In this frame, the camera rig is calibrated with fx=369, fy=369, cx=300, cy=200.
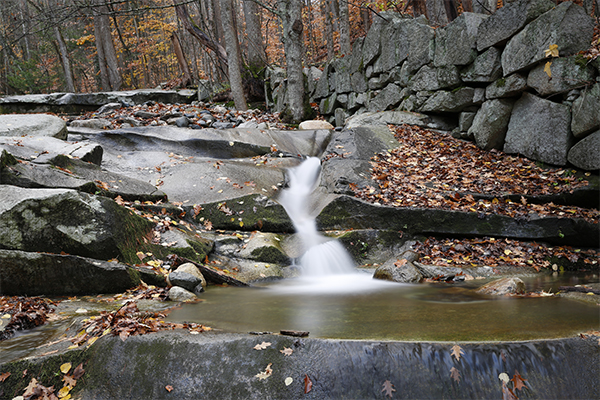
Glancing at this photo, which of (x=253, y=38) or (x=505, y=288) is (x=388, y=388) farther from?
→ (x=253, y=38)

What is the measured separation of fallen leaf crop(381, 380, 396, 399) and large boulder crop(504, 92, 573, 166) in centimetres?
694

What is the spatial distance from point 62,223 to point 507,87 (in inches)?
349

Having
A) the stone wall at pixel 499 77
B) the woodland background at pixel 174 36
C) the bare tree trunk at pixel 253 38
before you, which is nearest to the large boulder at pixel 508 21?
the stone wall at pixel 499 77

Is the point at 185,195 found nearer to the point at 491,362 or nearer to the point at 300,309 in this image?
the point at 300,309

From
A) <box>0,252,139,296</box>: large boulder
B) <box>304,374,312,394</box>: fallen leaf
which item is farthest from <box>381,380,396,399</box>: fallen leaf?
<box>0,252,139,296</box>: large boulder

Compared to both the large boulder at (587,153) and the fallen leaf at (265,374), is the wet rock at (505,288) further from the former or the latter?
the large boulder at (587,153)

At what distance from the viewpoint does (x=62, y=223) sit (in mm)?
4590

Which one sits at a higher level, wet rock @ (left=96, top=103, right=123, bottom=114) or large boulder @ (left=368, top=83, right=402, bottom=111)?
wet rock @ (left=96, top=103, right=123, bottom=114)

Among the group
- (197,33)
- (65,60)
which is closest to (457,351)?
(197,33)

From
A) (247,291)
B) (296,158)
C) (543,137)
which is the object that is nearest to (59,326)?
(247,291)

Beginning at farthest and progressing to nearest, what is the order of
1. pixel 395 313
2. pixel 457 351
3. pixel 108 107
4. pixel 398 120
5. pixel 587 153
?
pixel 108 107 → pixel 398 120 → pixel 587 153 → pixel 395 313 → pixel 457 351

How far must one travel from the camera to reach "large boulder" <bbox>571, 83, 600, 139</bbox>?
668cm

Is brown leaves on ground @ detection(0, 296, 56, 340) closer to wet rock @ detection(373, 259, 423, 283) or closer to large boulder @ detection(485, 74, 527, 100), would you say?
wet rock @ detection(373, 259, 423, 283)

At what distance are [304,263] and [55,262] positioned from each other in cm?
362
